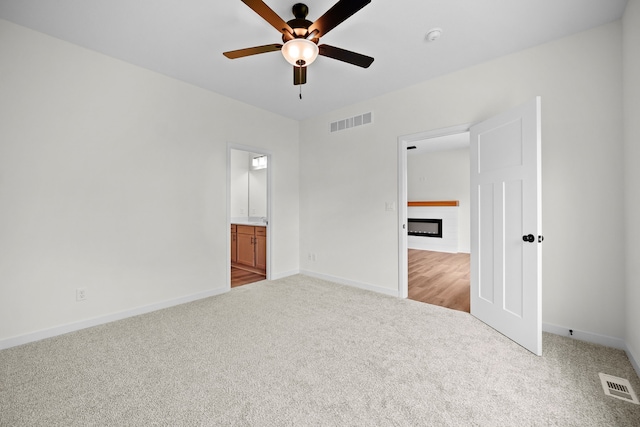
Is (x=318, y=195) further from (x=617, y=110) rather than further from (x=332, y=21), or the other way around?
(x=617, y=110)

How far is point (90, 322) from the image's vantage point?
2.63 metres

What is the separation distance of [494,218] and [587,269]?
828mm

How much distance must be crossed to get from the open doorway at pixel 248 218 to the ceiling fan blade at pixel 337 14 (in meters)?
2.34

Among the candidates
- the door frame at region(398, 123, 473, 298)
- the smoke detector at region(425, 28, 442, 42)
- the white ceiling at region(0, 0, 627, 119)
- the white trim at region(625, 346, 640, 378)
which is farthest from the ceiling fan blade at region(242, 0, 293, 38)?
A: the white trim at region(625, 346, 640, 378)

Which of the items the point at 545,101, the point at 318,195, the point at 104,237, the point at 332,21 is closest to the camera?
the point at 332,21

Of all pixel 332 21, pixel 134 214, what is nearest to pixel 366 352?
pixel 332 21

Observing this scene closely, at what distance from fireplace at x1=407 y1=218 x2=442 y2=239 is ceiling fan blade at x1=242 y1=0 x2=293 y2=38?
20.3ft

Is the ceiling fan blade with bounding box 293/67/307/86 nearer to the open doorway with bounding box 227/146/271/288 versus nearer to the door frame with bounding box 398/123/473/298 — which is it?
the door frame with bounding box 398/123/473/298

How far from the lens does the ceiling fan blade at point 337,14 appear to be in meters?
1.57

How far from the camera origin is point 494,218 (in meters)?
2.52

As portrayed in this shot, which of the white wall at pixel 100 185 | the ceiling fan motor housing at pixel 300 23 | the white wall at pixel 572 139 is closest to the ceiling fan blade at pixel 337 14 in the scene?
the ceiling fan motor housing at pixel 300 23

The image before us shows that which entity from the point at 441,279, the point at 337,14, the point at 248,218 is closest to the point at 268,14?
the point at 337,14

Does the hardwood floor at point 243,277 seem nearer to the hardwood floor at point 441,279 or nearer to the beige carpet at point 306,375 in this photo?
the beige carpet at point 306,375

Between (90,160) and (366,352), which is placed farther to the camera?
(90,160)
